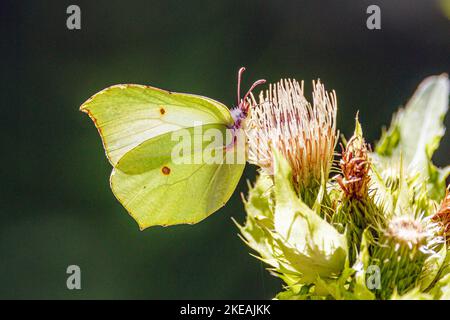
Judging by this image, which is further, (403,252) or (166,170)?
(166,170)

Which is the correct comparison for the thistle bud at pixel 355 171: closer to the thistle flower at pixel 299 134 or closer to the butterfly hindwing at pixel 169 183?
the thistle flower at pixel 299 134

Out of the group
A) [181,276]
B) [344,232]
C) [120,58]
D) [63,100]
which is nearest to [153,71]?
[120,58]

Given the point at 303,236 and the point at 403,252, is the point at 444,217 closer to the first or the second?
the point at 403,252

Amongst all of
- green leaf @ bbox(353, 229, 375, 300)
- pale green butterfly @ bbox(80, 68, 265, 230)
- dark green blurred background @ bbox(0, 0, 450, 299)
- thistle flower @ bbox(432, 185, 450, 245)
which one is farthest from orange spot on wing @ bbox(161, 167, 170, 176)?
dark green blurred background @ bbox(0, 0, 450, 299)

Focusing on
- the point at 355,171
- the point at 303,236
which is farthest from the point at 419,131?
the point at 303,236

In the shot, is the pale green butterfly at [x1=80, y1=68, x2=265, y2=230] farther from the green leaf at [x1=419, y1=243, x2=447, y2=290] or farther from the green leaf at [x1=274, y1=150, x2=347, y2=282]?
the green leaf at [x1=419, y1=243, x2=447, y2=290]

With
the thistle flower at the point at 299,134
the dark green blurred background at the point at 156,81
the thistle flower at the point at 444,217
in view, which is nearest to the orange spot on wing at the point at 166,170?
the thistle flower at the point at 299,134
